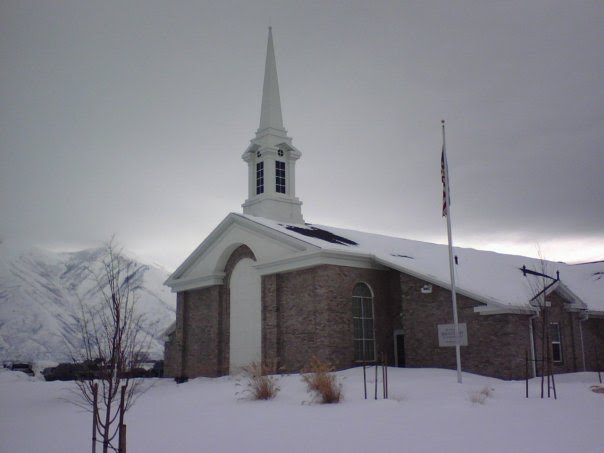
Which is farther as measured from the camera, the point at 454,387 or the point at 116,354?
the point at 454,387

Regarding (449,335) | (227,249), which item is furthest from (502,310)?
(227,249)

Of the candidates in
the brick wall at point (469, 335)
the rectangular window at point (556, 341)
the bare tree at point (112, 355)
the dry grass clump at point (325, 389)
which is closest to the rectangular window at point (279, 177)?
the brick wall at point (469, 335)

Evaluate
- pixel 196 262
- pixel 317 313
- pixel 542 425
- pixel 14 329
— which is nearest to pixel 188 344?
pixel 196 262

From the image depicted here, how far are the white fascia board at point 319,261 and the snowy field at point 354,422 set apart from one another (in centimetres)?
517

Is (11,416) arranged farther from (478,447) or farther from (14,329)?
(14,329)

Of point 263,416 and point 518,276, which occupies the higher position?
point 518,276

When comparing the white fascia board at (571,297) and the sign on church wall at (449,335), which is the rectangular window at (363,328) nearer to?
the sign on church wall at (449,335)

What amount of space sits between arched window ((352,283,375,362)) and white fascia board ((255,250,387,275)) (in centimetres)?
103

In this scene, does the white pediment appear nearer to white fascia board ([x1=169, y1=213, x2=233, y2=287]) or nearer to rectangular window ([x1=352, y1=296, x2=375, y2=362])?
white fascia board ([x1=169, y1=213, x2=233, y2=287])

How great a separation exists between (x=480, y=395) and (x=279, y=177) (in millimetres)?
18591

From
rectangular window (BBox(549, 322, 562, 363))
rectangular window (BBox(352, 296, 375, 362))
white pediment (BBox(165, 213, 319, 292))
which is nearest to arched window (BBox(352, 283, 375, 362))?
rectangular window (BBox(352, 296, 375, 362))

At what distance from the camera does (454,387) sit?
1903cm

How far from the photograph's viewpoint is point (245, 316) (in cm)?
2809

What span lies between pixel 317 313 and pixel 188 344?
9.93m
